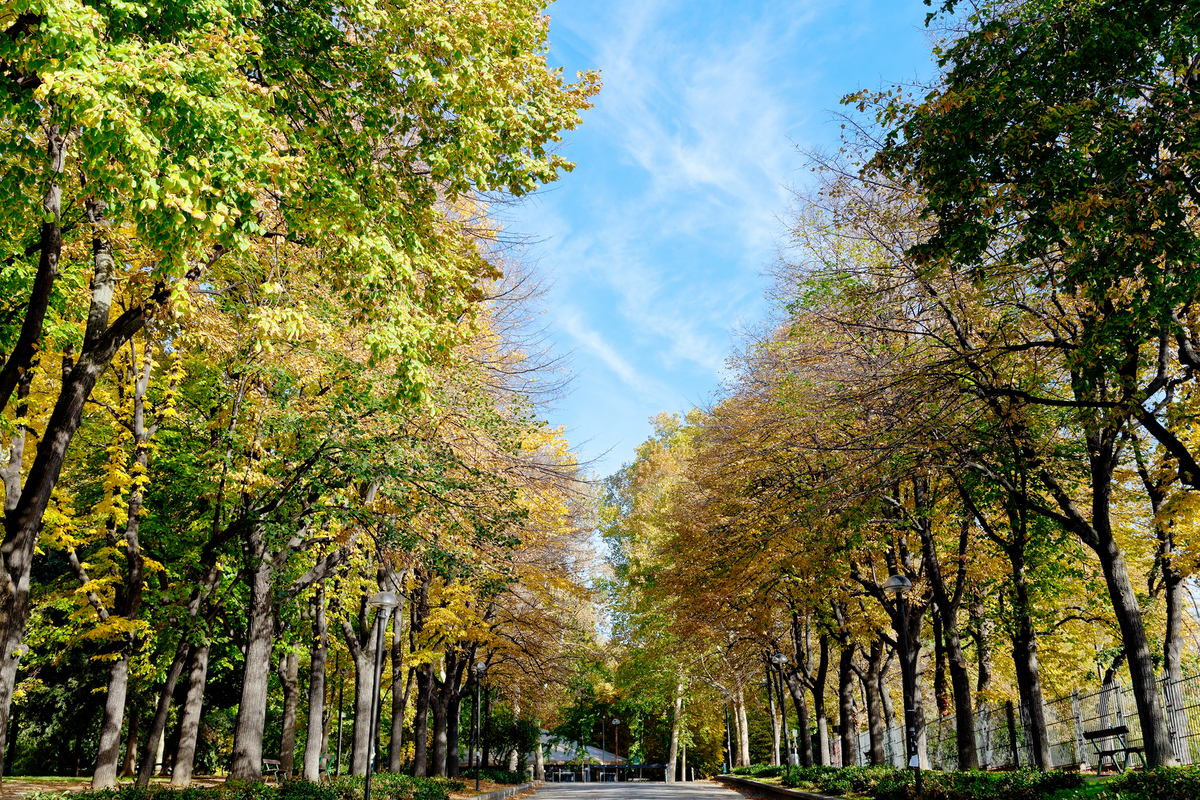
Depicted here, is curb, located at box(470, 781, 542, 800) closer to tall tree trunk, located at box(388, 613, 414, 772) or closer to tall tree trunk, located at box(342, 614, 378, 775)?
tall tree trunk, located at box(388, 613, 414, 772)

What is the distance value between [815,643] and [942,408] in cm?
2749

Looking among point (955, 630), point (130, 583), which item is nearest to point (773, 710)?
point (955, 630)

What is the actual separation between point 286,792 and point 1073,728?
17948 mm

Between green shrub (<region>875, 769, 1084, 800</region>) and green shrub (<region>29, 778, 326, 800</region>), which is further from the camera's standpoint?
green shrub (<region>875, 769, 1084, 800</region>)

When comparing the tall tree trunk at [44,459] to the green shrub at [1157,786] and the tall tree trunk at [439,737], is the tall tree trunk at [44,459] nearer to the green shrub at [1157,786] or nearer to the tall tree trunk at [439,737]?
the green shrub at [1157,786]

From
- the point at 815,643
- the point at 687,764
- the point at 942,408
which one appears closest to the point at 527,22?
the point at 942,408

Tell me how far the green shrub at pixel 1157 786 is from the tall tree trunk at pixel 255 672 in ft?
39.6

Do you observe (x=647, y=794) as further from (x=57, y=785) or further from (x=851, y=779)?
(x=57, y=785)

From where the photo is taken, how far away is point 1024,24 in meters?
8.27

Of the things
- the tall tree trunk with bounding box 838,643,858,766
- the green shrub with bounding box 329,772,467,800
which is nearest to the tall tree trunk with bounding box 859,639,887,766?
the tall tree trunk with bounding box 838,643,858,766

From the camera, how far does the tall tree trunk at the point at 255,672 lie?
44.7 ft

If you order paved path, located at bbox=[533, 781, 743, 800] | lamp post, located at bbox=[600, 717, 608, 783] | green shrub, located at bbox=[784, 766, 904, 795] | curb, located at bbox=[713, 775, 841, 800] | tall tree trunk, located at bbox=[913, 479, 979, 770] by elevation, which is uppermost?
tall tree trunk, located at bbox=[913, 479, 979, 770]

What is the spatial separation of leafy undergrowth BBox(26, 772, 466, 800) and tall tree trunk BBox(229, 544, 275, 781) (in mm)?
702

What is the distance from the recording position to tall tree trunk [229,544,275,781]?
536 inches
